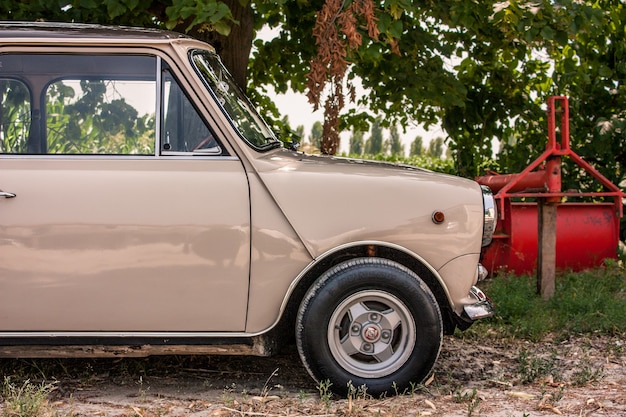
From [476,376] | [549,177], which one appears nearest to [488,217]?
[476,376]

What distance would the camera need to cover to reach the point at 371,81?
908 cm

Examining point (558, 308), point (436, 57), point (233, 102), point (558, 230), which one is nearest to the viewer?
point (233, 102)

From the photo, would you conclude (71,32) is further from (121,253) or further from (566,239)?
(566,239)

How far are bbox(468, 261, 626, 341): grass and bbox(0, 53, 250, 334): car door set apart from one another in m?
2.52

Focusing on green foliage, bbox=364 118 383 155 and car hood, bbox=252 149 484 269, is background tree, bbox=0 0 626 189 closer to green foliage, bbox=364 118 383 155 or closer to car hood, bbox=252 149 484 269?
car hood, bbox=252 149 484 269

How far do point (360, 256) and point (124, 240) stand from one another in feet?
4.05

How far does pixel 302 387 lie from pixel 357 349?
50 centimetres

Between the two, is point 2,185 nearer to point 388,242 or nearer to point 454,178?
point 388,242

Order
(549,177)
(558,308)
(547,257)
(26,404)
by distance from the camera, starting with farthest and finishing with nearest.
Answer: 1. (549,177)
2. (547,257)
3. (558,308)
4. (26,404)

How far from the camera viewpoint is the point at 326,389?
14.3ft

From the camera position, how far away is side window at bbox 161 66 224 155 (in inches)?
181

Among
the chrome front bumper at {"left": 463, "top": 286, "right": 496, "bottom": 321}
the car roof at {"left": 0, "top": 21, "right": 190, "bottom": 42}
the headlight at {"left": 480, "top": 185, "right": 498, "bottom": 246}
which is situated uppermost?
the car roof at {"left": 0, "top": 21, "right": 190, "bottom": 42}

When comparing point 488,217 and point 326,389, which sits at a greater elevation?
point 488,217

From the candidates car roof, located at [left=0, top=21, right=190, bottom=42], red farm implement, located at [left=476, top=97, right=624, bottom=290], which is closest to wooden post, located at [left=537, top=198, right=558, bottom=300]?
red farm implement, located at [left=476, top=97, right=624, bottom=290]
